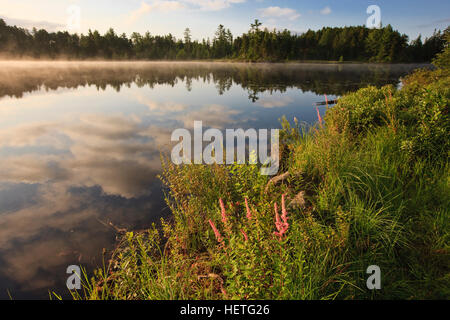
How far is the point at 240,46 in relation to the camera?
4769 inches

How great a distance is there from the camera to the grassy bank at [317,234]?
2715 millimetres

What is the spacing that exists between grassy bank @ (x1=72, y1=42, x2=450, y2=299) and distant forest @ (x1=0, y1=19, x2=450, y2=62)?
106536mm

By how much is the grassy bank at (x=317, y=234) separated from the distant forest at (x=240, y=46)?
350 ft

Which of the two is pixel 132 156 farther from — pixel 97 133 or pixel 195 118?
pixel 195 118

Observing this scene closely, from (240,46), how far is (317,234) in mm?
134063
